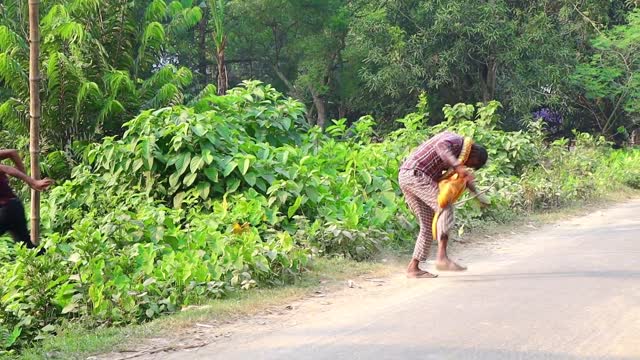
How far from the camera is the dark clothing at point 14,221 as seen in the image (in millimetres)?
6477

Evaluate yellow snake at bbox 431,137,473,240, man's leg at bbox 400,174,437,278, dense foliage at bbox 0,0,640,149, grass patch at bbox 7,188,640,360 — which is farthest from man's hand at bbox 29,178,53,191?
dense foliage at bbox 0,0,640,149

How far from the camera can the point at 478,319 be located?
5164mm

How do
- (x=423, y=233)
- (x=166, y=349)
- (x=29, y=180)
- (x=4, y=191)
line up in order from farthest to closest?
(x=423, y=233), (x=4, y=191), (x=29, y=180), (x=166, y=349)

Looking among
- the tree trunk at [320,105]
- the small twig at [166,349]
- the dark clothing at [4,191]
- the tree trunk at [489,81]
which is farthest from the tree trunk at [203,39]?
the small twig at [166,349]

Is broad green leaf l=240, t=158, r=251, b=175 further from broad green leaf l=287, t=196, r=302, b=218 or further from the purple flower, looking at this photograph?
the purple flower

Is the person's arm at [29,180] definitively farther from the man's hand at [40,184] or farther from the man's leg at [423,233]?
the man's leg at [423,233]

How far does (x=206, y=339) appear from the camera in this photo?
4867mm

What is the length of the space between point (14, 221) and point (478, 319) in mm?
4236

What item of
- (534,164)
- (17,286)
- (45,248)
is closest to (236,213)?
(45,248)

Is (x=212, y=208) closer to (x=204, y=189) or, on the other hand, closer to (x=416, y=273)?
(x=204, y=189)

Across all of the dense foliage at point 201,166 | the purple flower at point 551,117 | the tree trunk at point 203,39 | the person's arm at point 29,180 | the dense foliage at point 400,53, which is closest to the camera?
the dense foliage at point 201,166

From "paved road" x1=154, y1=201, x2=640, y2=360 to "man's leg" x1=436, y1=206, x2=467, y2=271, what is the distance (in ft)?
0.52

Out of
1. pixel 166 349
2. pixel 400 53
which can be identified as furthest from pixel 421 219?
pixel 400 53

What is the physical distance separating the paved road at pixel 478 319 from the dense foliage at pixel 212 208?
3.20ft
